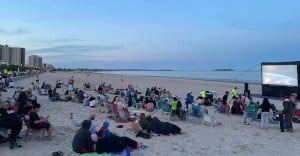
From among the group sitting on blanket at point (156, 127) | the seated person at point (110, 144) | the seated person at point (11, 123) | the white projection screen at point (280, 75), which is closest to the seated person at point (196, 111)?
the group sitting on blanket at point (156, 127)

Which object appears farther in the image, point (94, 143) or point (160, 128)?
point (160, 128)

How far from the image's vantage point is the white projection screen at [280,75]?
2077 centimetres

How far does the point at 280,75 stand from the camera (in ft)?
71.2

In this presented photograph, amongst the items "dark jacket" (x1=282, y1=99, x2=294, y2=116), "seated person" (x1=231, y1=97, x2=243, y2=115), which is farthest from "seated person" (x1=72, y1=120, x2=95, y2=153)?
"seated person" (x1=231, y1=97, x2=243, y2=115)

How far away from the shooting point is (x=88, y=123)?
739 cm

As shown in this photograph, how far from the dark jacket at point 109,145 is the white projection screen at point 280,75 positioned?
16.5 metres

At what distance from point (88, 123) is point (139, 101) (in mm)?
8748

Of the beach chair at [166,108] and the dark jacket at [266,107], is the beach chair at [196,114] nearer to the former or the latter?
the beach chair at [166,108]

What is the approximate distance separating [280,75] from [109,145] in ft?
57.2

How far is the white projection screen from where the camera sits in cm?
2077

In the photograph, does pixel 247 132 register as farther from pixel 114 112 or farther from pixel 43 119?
pixel 43 119

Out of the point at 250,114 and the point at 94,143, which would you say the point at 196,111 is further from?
the point at 94,143

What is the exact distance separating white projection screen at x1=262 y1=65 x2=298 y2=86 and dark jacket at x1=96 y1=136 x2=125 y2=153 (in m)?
16.5

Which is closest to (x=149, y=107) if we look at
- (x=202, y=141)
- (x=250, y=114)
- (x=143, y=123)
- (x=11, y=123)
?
(x=250, y=114)
